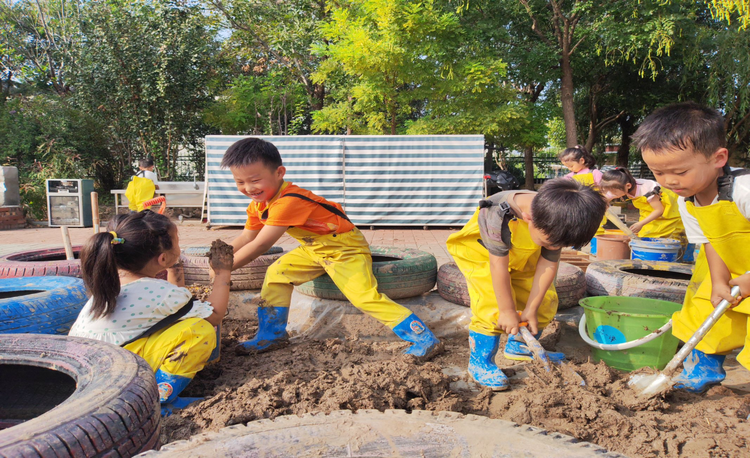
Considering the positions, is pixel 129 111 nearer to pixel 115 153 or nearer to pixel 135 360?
pixel 115 153

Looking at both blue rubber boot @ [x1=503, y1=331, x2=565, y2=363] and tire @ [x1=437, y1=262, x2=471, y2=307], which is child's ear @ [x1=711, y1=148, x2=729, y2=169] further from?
tire @ [x1=437, y1=262, x2=471, y2=307]

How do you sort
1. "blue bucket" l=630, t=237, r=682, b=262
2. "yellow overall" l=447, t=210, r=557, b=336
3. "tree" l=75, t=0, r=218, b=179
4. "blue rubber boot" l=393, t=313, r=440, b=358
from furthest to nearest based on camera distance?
"tree" l=75, t=0, r=218, b=179
"blue bucket" l=630, t=237, r=682, b=262
"blue rubber boot" l=393, t=313, r=440, b=358
"yellow overall" l=447, t=210, r=557, b=336

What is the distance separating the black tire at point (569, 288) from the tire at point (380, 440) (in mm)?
2269

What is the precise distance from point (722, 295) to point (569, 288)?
51.1 inches

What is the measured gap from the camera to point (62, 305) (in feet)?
9.18

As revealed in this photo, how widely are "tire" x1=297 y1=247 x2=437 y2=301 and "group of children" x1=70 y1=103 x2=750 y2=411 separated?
356 millimetres

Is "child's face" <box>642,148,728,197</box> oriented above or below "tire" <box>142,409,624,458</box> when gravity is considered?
above

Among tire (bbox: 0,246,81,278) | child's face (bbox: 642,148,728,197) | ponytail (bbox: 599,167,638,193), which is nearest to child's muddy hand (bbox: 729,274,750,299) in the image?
child's face (bbox: 642,148,728,197)

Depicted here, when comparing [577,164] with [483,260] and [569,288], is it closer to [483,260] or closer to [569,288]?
[569,288]

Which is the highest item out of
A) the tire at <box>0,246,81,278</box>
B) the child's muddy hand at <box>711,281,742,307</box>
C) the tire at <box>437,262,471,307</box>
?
the child's muddy hand at <box>711,281,742,307</box>

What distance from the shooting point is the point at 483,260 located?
290 cm

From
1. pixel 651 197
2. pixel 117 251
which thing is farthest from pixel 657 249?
pixel 117 251

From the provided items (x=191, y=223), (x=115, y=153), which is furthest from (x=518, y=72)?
Result: (x=115, y=153)

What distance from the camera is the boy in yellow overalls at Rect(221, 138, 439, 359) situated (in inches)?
120
